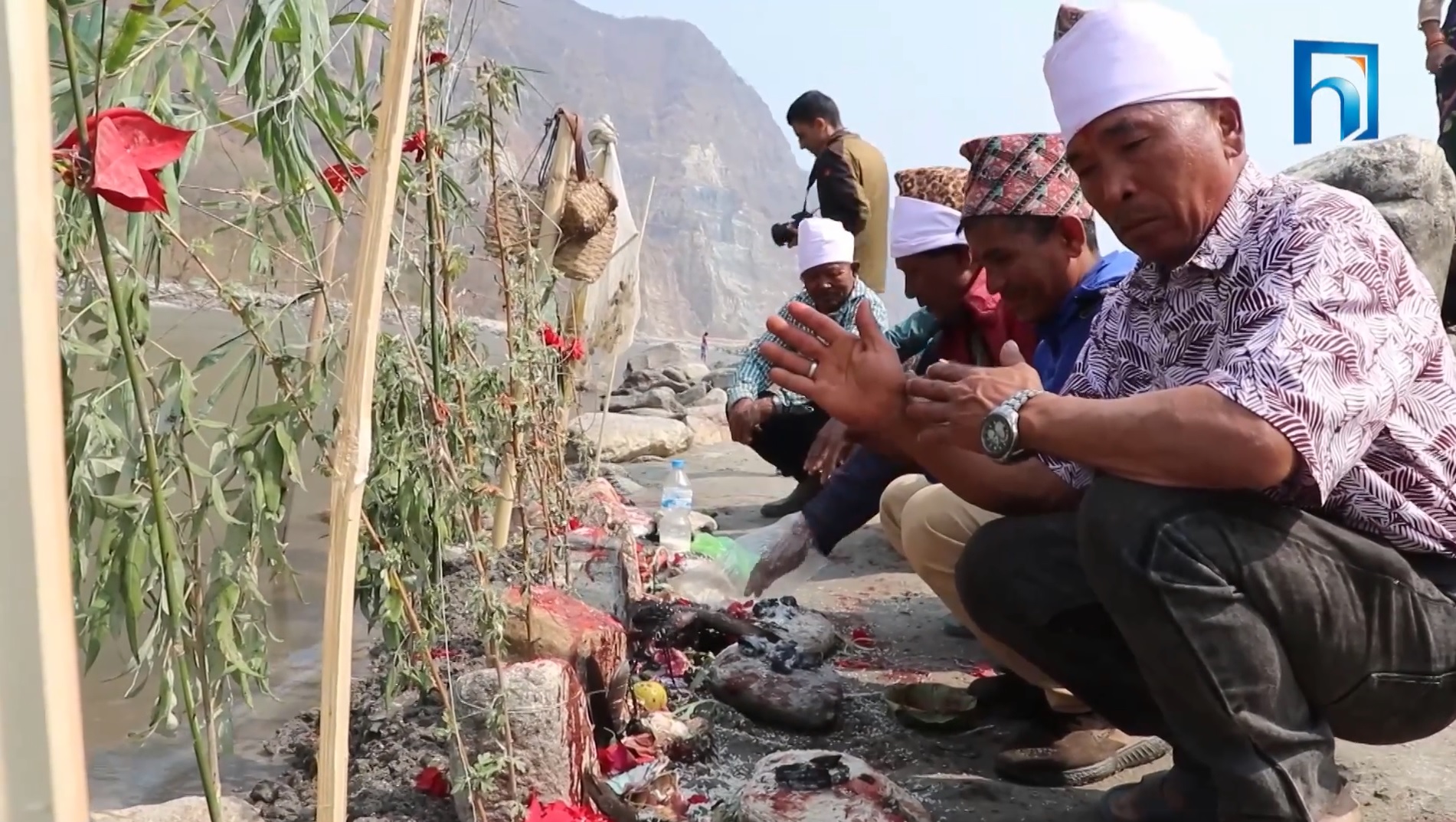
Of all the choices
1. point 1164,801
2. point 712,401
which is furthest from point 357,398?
Answer: point 712,401

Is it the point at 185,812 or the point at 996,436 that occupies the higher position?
the point at 996,436

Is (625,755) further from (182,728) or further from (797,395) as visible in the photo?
(797,395)

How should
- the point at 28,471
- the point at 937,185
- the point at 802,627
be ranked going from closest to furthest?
the point at 28,471 < the point at 802,627 < the point at 937,185

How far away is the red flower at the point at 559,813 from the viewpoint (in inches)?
76.8

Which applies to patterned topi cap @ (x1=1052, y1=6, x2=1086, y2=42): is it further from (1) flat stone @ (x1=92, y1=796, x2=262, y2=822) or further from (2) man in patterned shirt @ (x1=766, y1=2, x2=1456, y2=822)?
(1) flat stone @ (x1=92, y1=796, x2=262, y2=822)

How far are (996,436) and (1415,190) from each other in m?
5.42

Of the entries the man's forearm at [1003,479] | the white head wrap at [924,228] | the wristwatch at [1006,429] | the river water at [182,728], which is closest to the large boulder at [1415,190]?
the white head wrap at [924,228]

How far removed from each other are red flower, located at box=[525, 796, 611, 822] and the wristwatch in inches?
37.5

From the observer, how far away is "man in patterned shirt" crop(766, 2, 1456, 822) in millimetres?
1648

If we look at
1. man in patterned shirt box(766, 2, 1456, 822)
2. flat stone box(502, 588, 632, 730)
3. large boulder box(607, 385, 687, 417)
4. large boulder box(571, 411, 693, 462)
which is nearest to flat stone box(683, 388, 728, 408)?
large boulder box(607, 385, 687, 417)

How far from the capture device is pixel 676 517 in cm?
477

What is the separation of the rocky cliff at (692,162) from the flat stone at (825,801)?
4469cm

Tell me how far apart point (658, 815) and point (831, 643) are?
4.01 ft

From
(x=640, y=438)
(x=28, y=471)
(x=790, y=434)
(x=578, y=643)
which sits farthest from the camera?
(x=640, y=438)
